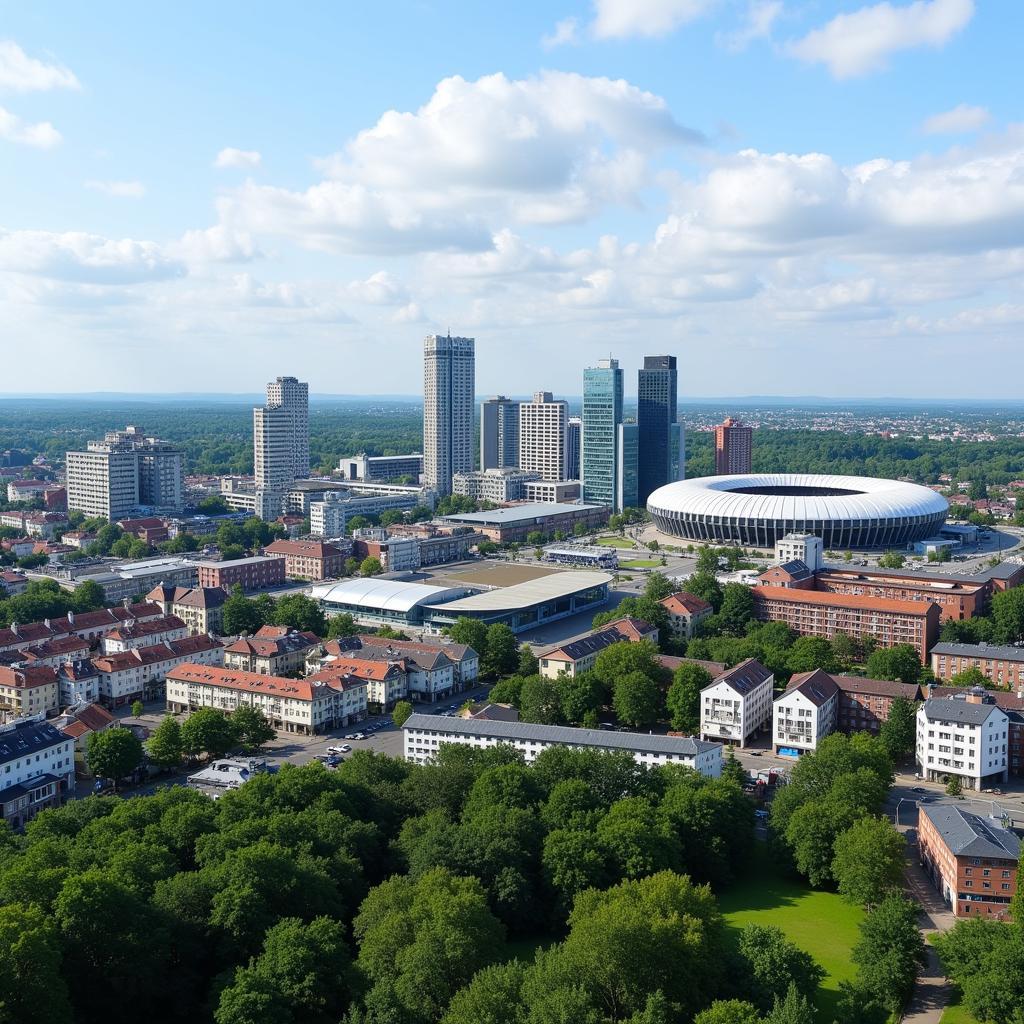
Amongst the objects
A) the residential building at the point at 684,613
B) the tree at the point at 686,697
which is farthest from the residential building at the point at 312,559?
the tree at the point at 686,697

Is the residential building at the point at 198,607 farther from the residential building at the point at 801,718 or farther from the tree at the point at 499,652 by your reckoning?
the residential building at the point at 801,718

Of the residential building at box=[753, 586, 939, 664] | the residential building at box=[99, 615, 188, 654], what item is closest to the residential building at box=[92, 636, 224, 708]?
the residential building at box=[99, 615, 188, 654]

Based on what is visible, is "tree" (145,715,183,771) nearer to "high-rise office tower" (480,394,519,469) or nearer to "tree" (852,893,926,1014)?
"tree" (852,893,926,1014)

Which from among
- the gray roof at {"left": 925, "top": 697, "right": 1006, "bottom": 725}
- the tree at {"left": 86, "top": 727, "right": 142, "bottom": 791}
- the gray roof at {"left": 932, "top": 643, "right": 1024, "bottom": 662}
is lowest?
the tree at {"left": 86, "top": 727, "right": 142, "bottom": 791}

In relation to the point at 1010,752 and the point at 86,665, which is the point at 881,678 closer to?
the point at 1010,752

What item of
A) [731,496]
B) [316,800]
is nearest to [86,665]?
[316,800]

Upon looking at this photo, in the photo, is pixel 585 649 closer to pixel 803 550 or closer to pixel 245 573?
pixel 803 550
